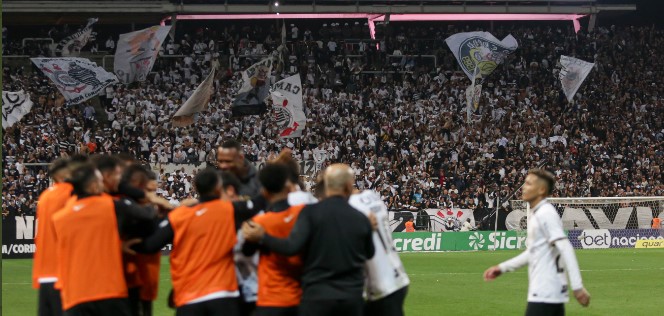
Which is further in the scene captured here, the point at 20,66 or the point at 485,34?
the point at 20,66

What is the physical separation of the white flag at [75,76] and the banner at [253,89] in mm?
4535

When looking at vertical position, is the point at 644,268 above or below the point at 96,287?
below

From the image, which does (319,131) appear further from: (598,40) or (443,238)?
(598,40)

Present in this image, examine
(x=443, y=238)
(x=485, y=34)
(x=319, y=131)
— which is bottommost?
(x=443, y=238)

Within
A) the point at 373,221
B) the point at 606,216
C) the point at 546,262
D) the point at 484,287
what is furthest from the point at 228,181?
the point at 606,216

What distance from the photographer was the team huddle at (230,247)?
26.0 feet

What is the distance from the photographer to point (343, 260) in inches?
312

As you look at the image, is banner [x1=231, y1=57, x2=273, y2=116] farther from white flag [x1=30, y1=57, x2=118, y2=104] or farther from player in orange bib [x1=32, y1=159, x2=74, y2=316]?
player in orange bib [x1=32, y1=159, x2=74, y2=316]

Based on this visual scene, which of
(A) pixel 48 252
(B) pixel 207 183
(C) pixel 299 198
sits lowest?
(A) pixel 48 252

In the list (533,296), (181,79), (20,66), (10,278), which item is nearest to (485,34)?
(181,79)

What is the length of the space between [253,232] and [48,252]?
270cm

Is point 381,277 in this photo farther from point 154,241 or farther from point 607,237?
Answer: point 607,237

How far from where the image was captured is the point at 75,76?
37906mm

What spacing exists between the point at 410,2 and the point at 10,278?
103 ft
